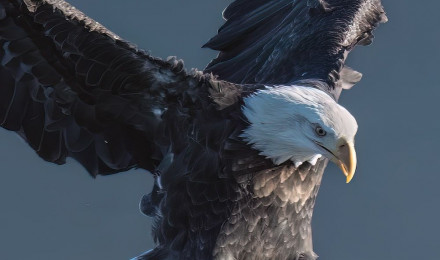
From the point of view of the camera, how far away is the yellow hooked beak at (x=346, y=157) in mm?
4336

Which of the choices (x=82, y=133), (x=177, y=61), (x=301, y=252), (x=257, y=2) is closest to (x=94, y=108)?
(x=82, y=133)

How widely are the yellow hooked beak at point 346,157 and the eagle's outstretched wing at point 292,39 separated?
0.60 metres

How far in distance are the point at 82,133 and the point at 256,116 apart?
78 cm

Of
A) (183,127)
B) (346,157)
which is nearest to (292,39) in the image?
(183,127)

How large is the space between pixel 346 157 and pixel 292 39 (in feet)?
3.80

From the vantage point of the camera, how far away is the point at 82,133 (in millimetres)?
4953

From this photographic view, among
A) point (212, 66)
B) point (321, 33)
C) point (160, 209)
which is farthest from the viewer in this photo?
point (212, 66)

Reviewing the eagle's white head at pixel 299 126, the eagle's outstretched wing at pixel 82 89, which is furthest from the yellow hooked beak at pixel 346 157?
the eagle's outstretched wing at pixel 82 89

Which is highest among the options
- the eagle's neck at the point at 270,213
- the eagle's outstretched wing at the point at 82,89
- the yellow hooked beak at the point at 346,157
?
the eagle's outstretched wing at the point at 82,89

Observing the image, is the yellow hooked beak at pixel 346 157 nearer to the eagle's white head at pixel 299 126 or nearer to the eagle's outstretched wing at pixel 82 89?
the eagle's white head at pixel 299 126

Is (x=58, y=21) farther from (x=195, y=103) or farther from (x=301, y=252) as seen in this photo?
(x=301, y=252)

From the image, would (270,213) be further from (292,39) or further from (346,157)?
(292,39)

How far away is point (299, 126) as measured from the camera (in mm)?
4441

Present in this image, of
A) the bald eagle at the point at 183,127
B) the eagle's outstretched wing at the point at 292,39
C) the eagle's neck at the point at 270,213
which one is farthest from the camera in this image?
the eagle's outstretched wing at the point at 292,39
